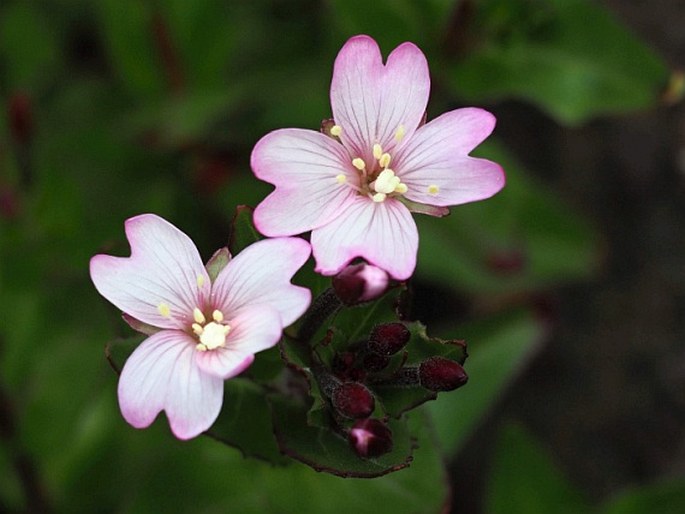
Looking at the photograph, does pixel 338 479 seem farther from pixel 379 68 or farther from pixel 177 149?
pixel 177 149

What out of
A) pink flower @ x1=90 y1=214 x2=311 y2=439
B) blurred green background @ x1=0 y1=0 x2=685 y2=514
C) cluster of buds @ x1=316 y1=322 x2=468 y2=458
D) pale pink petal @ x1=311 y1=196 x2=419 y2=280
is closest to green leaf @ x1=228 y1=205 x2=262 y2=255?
pink flower @ x1=90 y1=214 x2=311 y2=439

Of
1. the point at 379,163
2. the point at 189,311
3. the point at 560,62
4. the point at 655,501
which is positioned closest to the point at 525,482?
the point at 655,501

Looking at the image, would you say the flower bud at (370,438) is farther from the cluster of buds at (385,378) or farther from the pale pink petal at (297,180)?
the pale pink petal at (297,180)

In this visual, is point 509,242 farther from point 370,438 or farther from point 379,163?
point 370,438

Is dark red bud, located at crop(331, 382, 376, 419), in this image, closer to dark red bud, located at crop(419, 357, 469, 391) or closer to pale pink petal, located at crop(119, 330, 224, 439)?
dark red bud, located at crop(419, 357, 469, 391)

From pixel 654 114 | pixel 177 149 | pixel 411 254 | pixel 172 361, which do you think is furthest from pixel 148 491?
pixel 654 114

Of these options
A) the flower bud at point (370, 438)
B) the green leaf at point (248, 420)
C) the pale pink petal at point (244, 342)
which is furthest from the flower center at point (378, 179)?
the green leaf at point (248, 420)
